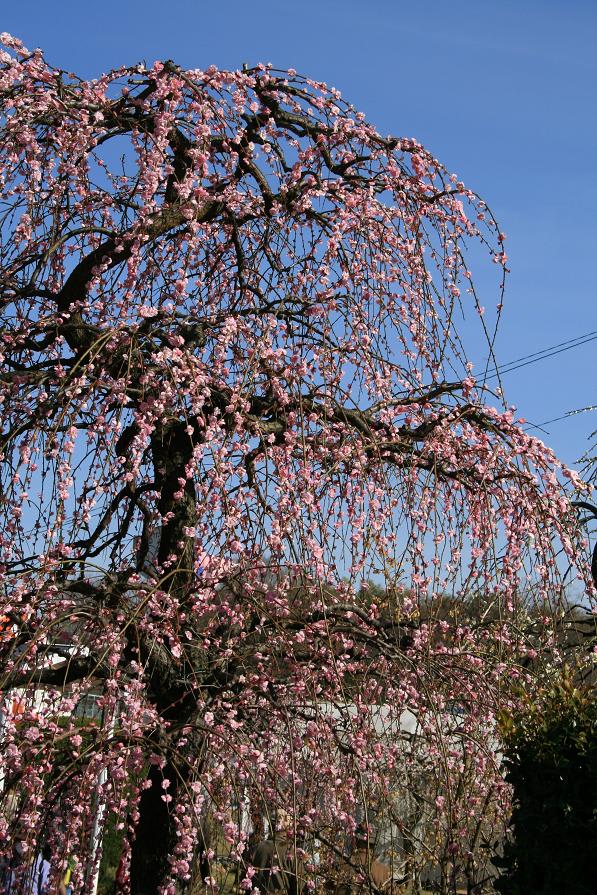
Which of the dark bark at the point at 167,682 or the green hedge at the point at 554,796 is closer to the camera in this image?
the green hedge at the point at 554,796

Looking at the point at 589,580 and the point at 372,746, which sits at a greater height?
the point at 589,580

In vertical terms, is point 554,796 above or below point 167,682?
below

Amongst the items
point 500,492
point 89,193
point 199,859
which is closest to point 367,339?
point 500,492

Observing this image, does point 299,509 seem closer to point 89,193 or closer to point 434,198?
point 89,193

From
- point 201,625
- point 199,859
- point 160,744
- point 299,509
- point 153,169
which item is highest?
point 153,169

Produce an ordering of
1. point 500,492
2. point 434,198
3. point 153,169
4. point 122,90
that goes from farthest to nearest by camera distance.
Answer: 1. point 434,198
2. point 500,492
3. point 122,90
4. point 153,169

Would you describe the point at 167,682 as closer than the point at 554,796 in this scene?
No

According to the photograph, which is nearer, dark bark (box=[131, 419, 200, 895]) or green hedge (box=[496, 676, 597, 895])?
green hedge (box=[496, 676, 597, 895])

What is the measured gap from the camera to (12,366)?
3.56m

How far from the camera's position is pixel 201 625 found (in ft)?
12.0

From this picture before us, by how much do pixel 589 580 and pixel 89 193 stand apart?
2.68 metres

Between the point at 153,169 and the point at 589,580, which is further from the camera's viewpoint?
the point at 589,580

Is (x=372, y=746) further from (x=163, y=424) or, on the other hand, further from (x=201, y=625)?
(x=163, y=424)

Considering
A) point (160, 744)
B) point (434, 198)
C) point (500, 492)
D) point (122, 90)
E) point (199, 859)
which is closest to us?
point (160, 744)
